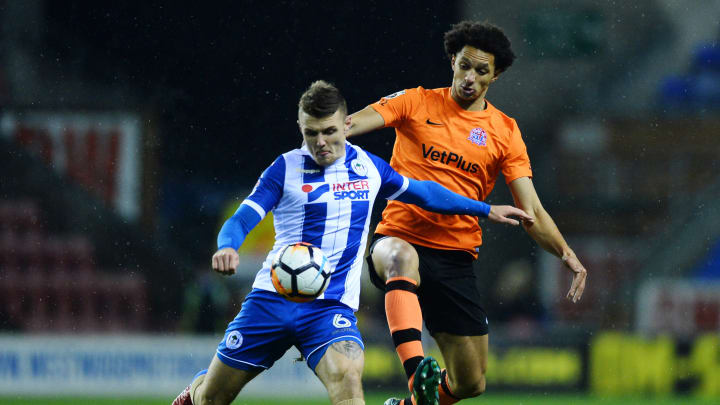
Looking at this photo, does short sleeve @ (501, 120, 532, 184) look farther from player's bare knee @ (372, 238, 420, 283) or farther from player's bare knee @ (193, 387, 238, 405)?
player's bare knee @ (193, 387, 238, 405)

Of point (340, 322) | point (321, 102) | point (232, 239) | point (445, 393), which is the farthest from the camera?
point (445, 393)

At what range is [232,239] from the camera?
439cm

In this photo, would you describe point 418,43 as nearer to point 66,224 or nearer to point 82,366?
point 82,366

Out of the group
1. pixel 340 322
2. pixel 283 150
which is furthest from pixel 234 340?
pixel 283 150

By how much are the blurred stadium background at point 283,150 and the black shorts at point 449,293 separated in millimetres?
3444

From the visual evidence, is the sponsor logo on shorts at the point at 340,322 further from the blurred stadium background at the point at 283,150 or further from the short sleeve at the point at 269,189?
the blurred stadium background at the point at 283,150

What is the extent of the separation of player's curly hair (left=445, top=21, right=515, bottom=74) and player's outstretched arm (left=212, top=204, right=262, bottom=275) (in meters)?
1.71

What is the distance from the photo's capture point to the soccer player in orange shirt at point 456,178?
5598mm

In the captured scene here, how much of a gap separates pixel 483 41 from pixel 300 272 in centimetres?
181

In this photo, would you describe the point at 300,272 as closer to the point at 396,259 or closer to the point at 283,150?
the point at 396,259

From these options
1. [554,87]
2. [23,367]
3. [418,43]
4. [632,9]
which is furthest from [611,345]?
[632,9]

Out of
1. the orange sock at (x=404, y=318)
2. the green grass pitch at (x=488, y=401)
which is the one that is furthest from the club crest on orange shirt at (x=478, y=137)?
the green grass pitch at (x=488, y=401)

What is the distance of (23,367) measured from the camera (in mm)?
10367

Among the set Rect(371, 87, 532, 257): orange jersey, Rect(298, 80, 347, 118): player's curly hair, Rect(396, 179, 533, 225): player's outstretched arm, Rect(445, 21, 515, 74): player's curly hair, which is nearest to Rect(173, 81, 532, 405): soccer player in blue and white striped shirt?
Rect(298, 80, 347, 118): player's curly hair
